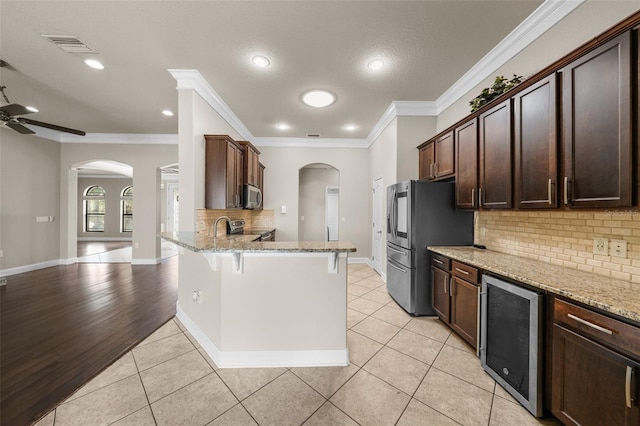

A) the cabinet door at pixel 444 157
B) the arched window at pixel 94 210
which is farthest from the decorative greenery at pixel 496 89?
the arched window at pixel 94 210

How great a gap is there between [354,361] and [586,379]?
1.47 meters

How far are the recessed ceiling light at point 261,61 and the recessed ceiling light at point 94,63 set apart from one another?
184 centimetres

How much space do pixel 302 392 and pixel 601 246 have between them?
93.9 inches

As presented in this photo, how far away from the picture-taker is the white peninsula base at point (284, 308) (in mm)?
2047

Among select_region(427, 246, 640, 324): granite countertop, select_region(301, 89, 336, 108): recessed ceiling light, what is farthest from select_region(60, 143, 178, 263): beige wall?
select_region(427, 246, 640, 324): granite countertop

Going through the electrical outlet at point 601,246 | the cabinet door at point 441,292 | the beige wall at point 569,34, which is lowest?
the cabinet door at point 441,292

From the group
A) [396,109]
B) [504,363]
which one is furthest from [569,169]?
[396,109]

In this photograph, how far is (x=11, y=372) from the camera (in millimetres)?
1953

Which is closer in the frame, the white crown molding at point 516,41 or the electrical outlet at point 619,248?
the electrical outlet at point 619,248

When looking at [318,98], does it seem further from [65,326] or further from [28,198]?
[28,198]

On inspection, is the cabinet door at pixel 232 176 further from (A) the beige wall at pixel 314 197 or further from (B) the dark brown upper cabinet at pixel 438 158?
(A) the beige wall at pixel 314 197

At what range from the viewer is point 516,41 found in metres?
2.32

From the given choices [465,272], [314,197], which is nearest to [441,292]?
[465,272]

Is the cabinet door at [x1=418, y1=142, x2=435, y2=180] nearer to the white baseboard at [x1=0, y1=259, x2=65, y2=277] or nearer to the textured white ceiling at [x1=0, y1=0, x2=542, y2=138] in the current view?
the textured white ceiling at [x1=0, y1=0, x2=542, y2=138]
